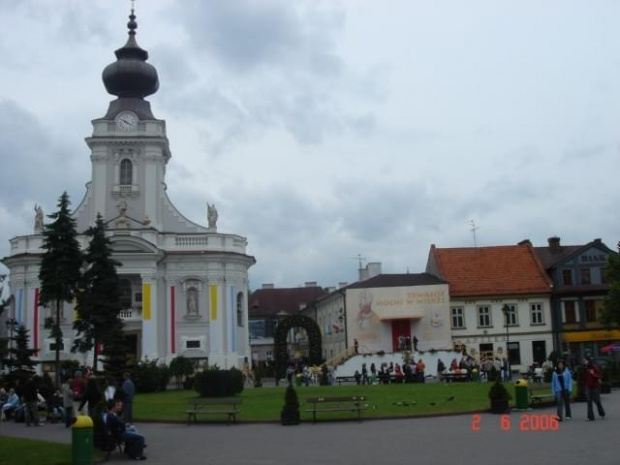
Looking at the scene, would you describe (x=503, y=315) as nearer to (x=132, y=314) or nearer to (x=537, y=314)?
(x=537, y=314)

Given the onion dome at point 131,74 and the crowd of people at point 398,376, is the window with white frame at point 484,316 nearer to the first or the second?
the crowd of people at point 398,376

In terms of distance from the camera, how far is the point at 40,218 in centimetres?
5612

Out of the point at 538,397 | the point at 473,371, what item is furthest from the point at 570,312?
the point at 538,397

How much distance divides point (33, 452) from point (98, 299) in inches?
949

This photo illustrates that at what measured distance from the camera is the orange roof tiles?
56.5 metres

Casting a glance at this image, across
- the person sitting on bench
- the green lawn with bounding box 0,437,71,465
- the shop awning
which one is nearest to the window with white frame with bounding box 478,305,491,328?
the shop awning

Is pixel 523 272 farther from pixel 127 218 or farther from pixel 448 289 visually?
pixel 127 218

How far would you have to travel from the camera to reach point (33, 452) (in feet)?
55.0

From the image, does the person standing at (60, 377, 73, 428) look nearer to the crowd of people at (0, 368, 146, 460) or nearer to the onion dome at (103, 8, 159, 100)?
the crowd of people at (0, 368, 146, 460)

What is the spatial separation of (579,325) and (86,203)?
3739 centimetres

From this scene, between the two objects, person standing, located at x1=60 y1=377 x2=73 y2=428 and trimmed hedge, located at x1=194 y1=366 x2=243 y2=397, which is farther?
trimmed hedge, located at x1=194 y1=366 x2=243 y2=397

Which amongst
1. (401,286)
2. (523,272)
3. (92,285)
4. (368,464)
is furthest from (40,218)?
(368,464)
